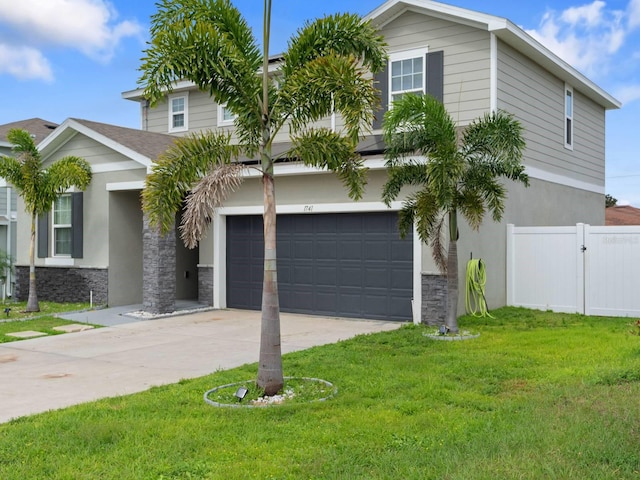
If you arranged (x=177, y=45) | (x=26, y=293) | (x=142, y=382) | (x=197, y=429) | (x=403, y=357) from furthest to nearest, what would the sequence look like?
(x=26, y=293) → (x=403, y=357) → (x=142, y=382) → (x=177, y=45) → (x=197, y=429)

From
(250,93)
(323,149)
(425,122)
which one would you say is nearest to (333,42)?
(250,93)

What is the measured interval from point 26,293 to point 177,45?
1267 cm

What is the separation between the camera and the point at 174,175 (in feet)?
22.9

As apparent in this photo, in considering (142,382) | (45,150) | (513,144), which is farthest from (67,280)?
(513,144)

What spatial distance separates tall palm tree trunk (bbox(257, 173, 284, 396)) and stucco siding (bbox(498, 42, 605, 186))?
8.12 meters

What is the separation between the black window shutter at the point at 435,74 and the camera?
45.4 feet

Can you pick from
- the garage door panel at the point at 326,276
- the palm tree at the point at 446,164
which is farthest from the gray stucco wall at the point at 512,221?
the garage door panel at the point at 326,276

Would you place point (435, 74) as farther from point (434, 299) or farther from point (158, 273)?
point (158, 273)

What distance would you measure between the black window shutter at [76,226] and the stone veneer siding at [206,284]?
3016 millimetres

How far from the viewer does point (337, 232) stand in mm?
13367

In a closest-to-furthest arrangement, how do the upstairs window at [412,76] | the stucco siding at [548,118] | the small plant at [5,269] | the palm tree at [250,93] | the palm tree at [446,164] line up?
1. the palm tree at [250,93]
2. the palm tree at [446,164]
3. the upstairs window at [412,76]
4. the stucco siding at [548,118]
5. the small plant at [5,269]

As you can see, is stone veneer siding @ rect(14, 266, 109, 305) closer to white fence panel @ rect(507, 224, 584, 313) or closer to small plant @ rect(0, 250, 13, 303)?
small plant @ rect(0, 250, 13, 303)

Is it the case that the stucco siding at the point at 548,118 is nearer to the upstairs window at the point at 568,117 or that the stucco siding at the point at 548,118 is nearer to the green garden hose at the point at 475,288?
the upstairs window at the point at 568,117

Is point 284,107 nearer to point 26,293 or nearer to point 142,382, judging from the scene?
point 142,382
